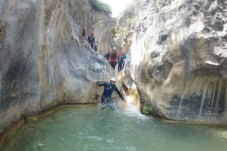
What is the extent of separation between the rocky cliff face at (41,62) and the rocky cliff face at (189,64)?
3874 millimetres

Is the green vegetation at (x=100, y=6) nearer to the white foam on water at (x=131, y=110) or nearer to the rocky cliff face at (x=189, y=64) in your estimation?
the white foam on water at (x=131, y=110)

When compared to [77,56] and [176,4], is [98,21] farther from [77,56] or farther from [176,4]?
[176,4]

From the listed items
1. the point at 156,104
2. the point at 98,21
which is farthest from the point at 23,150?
the point at 98,21

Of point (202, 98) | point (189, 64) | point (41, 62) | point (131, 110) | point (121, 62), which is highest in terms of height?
point (121, 62)

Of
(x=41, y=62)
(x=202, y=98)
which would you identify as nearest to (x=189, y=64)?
(x=202, y=98)

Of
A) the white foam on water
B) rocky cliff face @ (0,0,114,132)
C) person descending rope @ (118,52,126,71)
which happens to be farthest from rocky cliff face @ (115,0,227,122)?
person descending rope @ (118,52,126,71)

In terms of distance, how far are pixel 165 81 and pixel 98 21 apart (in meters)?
19.6

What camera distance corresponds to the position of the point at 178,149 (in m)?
10.8

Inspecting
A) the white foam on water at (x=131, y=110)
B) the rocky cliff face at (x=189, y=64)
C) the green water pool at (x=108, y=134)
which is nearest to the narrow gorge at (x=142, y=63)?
the rocky cliff face at (x=189, y=64)

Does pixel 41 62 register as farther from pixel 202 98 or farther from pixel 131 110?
pixel 202 98

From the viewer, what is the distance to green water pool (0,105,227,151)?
10.1 meters

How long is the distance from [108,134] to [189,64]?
4.92m

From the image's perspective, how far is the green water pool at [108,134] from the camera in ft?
33.2

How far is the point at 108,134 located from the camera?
11.9 metres
